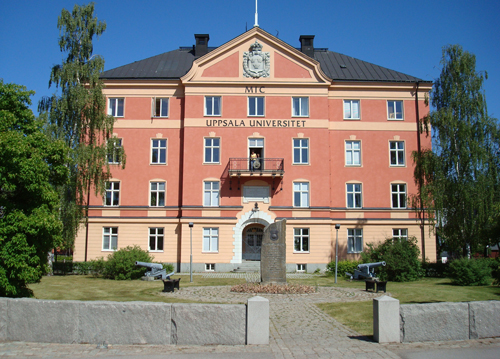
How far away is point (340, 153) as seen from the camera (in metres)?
30.7

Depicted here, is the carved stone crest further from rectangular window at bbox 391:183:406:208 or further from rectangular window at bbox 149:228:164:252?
rectangular window at bbox 149:228:164:252

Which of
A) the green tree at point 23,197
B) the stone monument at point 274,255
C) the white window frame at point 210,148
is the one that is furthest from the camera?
the white window frame at point 210,148

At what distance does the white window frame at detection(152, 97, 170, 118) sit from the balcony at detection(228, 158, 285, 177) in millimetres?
6174

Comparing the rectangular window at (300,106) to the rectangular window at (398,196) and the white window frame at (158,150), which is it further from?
the white window frame at (158,150)

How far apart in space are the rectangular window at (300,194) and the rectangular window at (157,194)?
936 cm

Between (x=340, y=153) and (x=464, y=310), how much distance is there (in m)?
22.4

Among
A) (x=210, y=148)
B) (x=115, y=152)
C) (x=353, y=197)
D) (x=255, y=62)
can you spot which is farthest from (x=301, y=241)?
(x=115, y=152)

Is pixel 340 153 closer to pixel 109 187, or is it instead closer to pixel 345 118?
pixel 345 118

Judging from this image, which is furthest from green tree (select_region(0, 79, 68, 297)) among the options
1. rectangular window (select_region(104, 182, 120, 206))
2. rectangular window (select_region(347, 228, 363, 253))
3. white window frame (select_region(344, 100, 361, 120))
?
white window frame (select_region(344, 100, 361, 120))

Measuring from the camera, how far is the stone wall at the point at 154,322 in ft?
27.7

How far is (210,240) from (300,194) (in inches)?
276

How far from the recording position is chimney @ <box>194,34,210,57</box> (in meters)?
33.8

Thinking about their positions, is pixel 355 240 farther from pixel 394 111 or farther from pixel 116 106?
pixel 116 106

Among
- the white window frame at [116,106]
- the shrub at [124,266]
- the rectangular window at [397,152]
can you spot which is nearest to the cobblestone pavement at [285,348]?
the shrub at [124,266]
